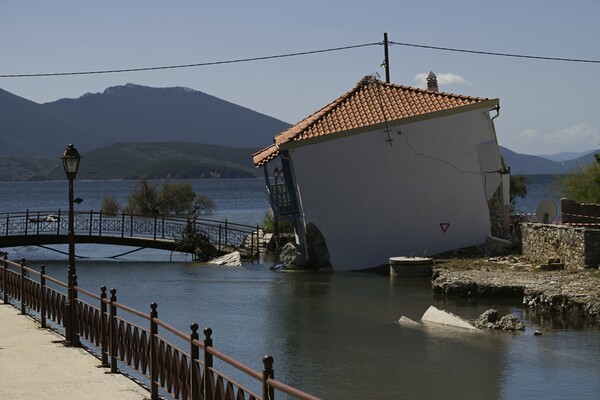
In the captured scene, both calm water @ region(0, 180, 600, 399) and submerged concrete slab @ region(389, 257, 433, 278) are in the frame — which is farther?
submerged concrete slab @ region(389, 257, 433, 278)

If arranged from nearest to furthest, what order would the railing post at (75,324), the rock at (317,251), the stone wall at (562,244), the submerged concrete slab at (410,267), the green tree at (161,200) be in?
the railing post at (75,324) → the stone wall at (562,244) → the submerged concrete slab at (410,267) → the rock at (317,251) → the green tree at (161,200)

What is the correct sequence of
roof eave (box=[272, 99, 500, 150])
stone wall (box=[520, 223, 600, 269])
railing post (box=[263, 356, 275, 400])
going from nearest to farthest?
railing post (box=[263, 356, 275, 400]) → stone wall (box=[520, 223, 600, 269]) → roof eave (box=[272, 99, 500, 150])

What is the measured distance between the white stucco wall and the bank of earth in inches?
61.2

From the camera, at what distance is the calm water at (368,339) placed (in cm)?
1597

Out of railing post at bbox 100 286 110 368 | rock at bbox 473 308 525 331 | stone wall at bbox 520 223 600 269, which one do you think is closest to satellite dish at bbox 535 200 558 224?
stone wall at bbox 520 223 600 269

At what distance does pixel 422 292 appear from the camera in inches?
1085

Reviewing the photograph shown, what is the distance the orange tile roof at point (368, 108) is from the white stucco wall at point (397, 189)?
451 mm

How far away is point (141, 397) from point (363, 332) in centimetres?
1017

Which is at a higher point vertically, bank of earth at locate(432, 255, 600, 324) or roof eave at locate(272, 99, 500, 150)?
roof eave at locate(272, 99, 500, 150)

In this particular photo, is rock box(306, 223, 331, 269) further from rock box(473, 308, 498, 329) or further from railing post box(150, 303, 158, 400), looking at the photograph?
railing post box(150, 303, 158, 400)

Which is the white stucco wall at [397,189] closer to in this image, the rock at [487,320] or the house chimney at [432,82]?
the house chimney at [432,82]

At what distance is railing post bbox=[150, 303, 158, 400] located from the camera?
1161 cm

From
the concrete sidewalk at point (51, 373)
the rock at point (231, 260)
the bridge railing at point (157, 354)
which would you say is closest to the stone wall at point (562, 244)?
the rock at point (231, 260)

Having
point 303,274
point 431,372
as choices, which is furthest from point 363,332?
point 303,274
